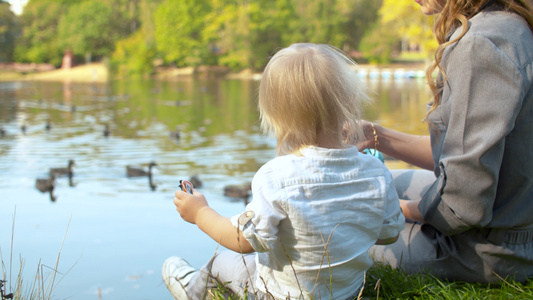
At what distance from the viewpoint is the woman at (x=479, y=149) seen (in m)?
2.02

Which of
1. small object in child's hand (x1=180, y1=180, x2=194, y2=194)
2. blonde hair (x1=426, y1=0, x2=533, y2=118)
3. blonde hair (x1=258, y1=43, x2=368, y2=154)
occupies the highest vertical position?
blonde hair (x1=426, y1=0, x2=533, y2=118)

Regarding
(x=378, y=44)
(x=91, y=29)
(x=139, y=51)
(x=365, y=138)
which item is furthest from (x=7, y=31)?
(x=365, y=138)

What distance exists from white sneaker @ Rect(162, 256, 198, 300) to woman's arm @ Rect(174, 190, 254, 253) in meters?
0.65

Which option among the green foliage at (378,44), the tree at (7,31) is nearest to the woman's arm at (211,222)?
the green foliage at (378,44)

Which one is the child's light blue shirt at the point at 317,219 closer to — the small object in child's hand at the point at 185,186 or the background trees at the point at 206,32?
the small object in child's hand at the point at 185,186

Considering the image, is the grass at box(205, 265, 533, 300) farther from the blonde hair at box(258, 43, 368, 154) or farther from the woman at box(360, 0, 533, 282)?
the blonde hair at box(258, 43, 368, 154)

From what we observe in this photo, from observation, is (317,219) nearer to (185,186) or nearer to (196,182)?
(185,186)

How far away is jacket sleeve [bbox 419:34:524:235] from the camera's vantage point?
2.00m

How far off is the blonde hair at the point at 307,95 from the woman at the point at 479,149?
1.34 ft

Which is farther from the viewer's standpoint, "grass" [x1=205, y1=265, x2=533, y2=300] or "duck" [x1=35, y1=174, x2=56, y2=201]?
"duck" [x1=35, y1=174, x2=56, y2=201]

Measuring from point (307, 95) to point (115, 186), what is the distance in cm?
556

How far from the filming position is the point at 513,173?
2156mm

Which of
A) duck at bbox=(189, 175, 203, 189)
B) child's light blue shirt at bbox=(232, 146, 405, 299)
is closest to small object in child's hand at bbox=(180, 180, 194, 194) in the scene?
child's light blue shirt at bbox=(232, 146, 405, 299)

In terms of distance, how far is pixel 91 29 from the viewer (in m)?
57.3
